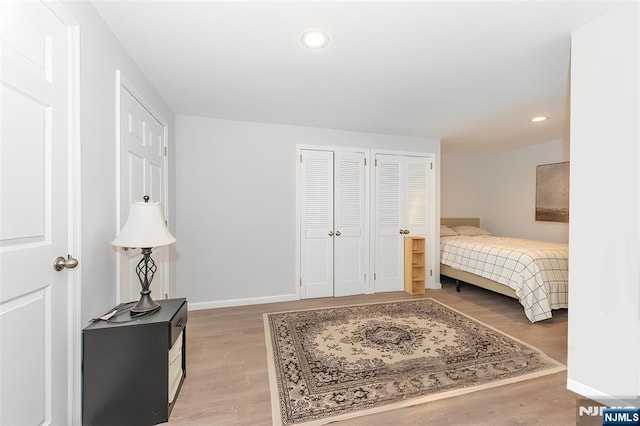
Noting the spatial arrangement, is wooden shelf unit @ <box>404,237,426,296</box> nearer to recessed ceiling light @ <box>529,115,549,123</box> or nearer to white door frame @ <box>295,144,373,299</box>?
white door frame @ <box>295,144,373,299</box>

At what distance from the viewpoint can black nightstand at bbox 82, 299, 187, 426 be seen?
1384 millimetres

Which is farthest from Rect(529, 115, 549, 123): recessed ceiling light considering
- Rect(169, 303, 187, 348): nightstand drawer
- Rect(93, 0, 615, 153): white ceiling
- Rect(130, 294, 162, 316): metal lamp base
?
Rect(130, 294, 162, 316): metal lamp base

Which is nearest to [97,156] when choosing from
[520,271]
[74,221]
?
[74,221]

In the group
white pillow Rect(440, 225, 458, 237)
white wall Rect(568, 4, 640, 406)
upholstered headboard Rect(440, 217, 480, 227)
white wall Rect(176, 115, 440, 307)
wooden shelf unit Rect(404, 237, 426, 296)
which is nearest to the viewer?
white wall Rect(568, 4, 640, 406)

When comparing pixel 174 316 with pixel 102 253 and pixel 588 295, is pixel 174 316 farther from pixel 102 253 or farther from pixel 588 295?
pixel 588 295

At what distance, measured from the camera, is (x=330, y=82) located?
7.76 ft

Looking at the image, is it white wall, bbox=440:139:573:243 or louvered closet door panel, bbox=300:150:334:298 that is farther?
white wall, bbox=440:139:573:243

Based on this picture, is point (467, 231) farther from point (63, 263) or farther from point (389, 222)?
point (63, 263)

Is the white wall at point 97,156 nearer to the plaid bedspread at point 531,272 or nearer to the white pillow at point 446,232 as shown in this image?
the plaid bedspread at point 531,272

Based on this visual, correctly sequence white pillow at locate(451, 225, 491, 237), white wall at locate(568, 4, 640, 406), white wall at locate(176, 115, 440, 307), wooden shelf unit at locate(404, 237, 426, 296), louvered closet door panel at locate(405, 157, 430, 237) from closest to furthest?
white wall at locate(568, 4, 640, 406), white wall at locate(176, 115, 440, 307), wooden shelf unit at locate(404, 237, 426, 296), louvered closet door panel at locate(405, 157, 430, 237), white pillow at locate(451, 225, 491, 237)

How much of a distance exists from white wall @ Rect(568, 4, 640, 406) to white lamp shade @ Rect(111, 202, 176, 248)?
2.53 metres

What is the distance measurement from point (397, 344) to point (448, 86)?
236 centimetres

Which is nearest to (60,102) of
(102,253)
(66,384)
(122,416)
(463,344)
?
(102,253)

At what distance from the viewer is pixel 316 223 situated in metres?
3.76
